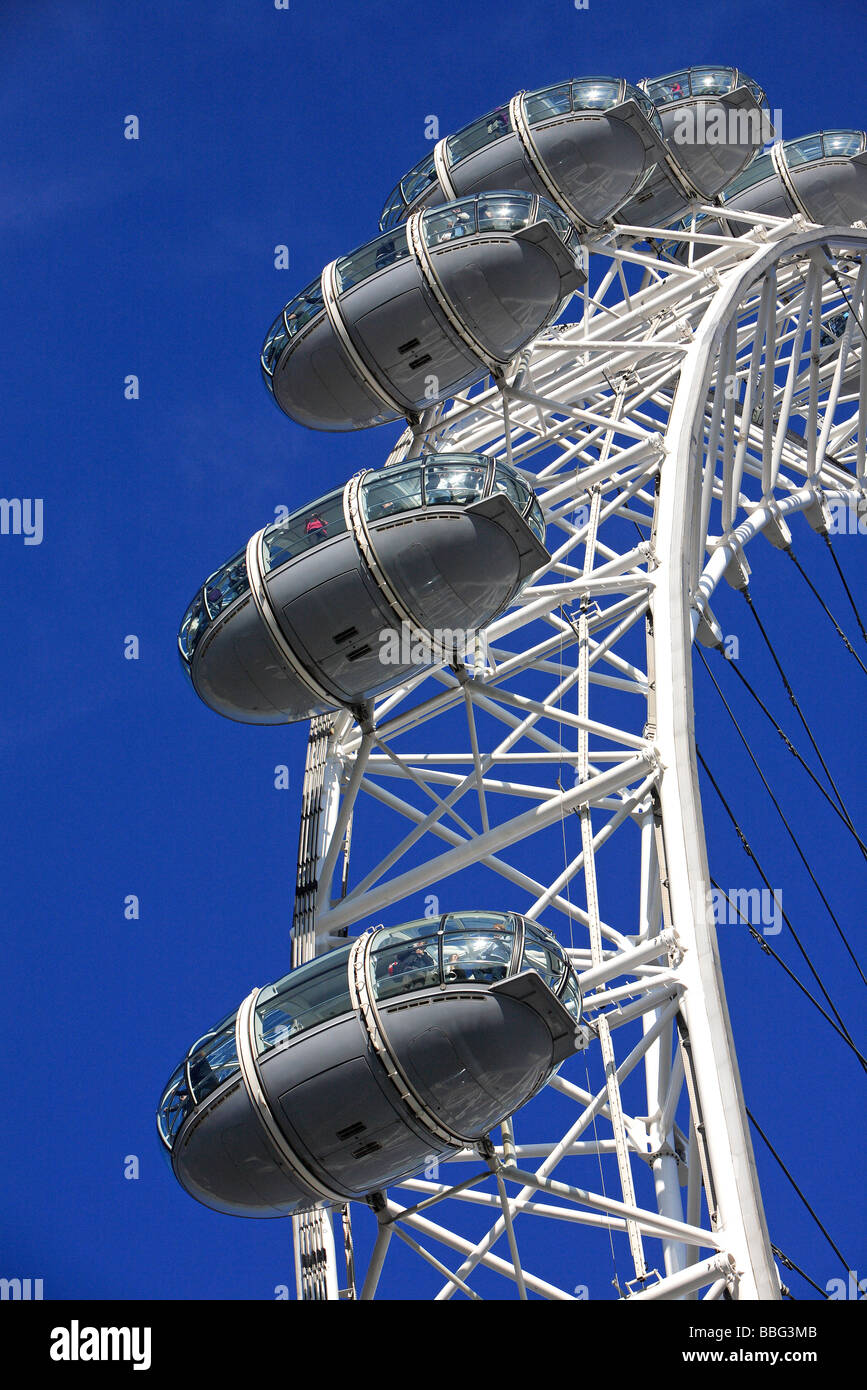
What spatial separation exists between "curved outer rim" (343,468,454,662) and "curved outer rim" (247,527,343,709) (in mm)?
1089

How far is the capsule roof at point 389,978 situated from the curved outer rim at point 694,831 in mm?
2328

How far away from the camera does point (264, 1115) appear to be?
49.9 feet

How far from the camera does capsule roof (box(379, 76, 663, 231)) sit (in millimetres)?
26906

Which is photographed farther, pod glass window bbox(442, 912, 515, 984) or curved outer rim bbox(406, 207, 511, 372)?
curved outer rim bbox(406, 207, 511, 372)

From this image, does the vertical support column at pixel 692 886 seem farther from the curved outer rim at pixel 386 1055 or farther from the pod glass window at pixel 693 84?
the pod glass window at pixel 693 84

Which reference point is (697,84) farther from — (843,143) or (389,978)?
(389,978)

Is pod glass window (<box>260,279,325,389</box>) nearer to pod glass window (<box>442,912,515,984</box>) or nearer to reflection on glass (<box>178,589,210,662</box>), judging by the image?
reflection on glass (<box>178,589,210,662</box>)

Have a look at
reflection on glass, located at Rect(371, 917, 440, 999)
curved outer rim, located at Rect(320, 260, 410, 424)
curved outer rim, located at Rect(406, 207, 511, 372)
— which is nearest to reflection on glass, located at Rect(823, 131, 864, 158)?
curved outer rim, located at Rect(406, 207, 511, 372)

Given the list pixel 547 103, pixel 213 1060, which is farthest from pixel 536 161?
pixel 213 1060

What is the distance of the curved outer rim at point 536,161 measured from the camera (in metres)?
27.0

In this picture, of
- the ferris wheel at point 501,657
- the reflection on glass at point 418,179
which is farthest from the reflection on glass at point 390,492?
the reflection on glass at point 418,179

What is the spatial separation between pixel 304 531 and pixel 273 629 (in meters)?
1.15
